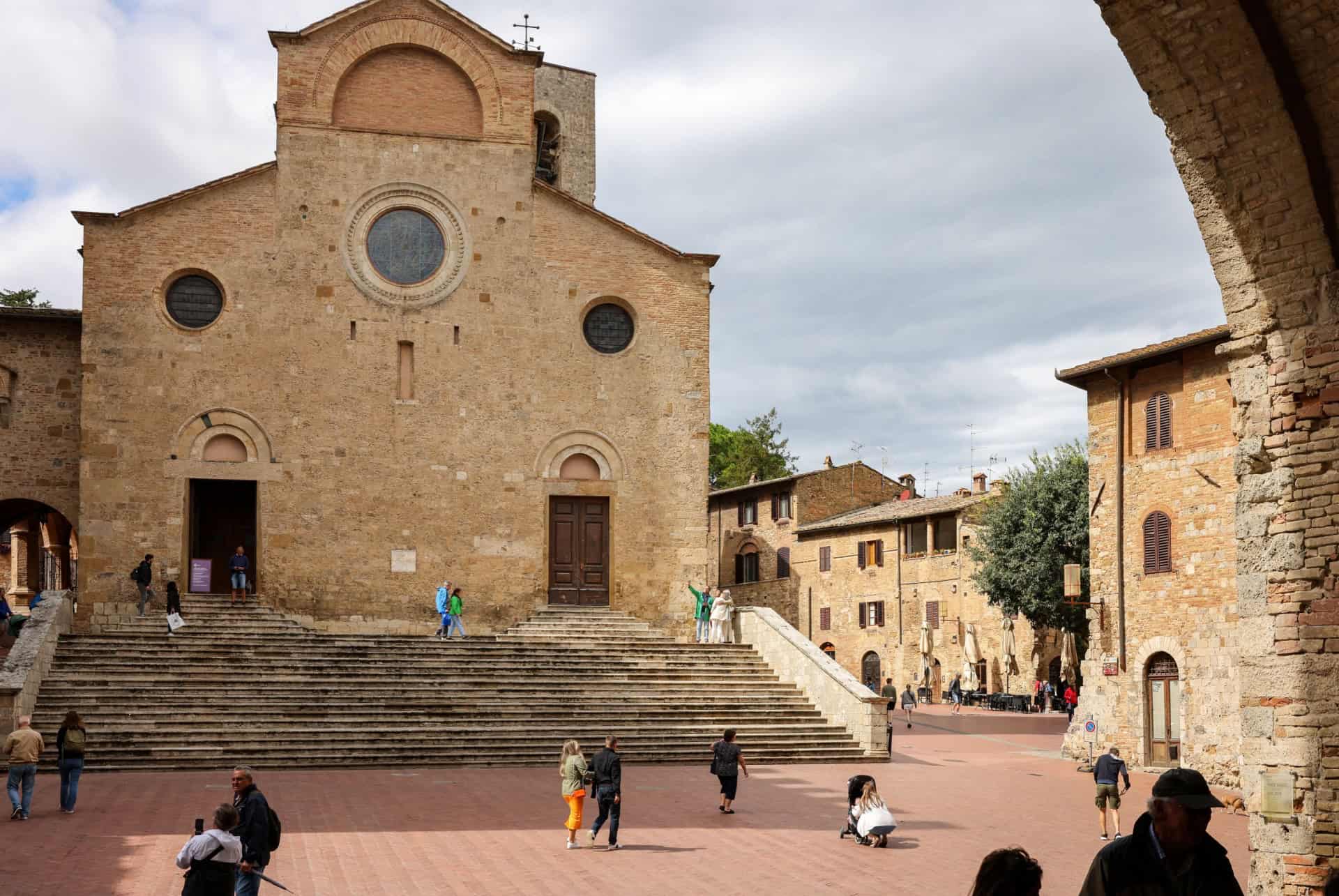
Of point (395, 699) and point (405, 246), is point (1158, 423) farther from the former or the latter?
point (405, 246)

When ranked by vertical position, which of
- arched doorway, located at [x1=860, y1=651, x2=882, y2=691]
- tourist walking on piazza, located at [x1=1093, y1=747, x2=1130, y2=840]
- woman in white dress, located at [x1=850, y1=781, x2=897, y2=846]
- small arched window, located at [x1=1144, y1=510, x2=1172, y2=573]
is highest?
small arched window, located at [x1=1144, y1=510, x2=1172, y2=573]

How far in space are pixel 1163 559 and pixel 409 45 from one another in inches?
745

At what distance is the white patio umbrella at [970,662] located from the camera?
143 ft

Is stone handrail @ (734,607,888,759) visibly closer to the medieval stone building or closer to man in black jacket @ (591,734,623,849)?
the medieval stone building

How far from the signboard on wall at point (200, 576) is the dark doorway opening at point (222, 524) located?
0.56 ft

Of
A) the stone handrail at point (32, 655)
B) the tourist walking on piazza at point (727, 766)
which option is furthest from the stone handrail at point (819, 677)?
the stone handrail at point (32, 655)

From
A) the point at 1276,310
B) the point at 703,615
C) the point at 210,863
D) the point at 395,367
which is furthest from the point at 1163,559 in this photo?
the point at 210,863

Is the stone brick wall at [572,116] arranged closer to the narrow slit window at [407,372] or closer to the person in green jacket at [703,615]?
the narrow slit window at [407,372]

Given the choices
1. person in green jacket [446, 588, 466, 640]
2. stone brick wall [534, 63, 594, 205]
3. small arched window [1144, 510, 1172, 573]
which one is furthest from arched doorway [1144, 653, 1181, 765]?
stone brick wall [534, 63, 594, 205]

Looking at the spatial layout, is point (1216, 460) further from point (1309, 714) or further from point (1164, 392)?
point (1309, 714)

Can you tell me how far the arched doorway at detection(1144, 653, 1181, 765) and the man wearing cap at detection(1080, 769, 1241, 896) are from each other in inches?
750

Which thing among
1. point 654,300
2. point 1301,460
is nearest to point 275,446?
point 654,300

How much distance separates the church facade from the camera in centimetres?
2766

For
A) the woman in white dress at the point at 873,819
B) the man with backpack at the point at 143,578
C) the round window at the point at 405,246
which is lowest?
the woman in white dress at the point at 873,819
